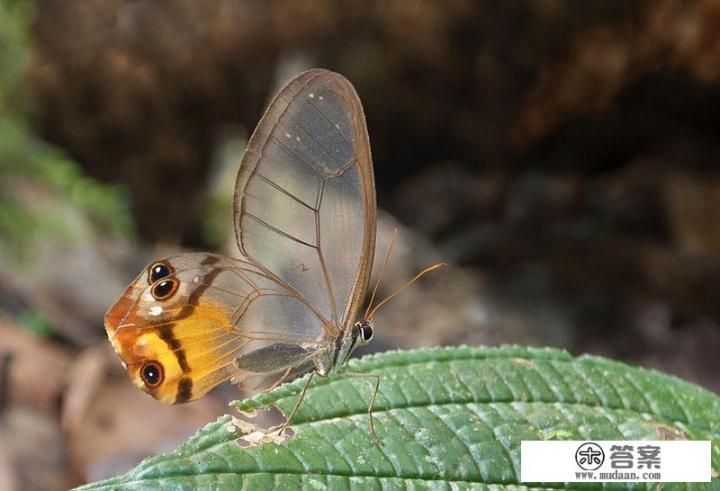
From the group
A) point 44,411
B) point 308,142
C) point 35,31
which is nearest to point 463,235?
point 44,411

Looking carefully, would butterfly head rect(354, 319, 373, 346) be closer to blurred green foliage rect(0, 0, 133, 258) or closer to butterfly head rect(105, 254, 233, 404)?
butterfly head rect(105, 254, 233, 404)

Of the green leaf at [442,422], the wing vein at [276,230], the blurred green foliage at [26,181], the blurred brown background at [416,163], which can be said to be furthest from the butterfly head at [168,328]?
the blurred green foliage at [26,181]

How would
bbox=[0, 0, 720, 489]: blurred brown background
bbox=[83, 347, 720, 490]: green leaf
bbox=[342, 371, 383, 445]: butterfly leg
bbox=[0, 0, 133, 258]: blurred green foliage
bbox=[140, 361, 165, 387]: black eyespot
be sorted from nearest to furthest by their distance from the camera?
bbox=[83, 347, 720, 490]: green leaf
bbox=[342, 371, 383, 445]: butterfly leg
bbox=[140, 361, 165, 387]: black eyespot
bbox=[0, 0, 720, 489]: blurred brown background
bbox=[0, 0, 133, 258]: blurred green foliage

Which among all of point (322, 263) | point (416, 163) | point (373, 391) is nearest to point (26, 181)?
point (416, 163)

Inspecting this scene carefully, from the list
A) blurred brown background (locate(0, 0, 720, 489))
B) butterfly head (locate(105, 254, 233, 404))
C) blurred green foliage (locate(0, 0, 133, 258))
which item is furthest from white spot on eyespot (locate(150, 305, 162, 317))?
blurred green foliage (locate(0, 0, 133, 258))

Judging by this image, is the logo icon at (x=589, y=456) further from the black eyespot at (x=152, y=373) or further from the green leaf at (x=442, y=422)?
the black eyespot at (x=152, y=373)

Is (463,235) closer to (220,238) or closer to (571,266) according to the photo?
(571,266)

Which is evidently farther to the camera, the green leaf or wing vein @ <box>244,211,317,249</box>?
wing vein @ <box>244,211,317,249</box>

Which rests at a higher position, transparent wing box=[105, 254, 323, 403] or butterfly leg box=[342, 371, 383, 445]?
transparent wing box=[105, 254, 323, 403]
